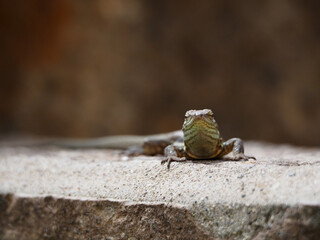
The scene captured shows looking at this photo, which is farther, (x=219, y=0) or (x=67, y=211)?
(x=219, y=0)

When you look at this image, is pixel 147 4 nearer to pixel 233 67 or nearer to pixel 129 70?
pixel 129 70

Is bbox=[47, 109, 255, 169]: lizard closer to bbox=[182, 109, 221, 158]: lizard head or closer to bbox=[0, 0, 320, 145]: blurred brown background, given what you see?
bbox=[182, 109, 221, 158]: lizard head

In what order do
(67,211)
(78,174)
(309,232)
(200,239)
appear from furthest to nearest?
(78,174) < (67,211) < (200,239) < (309,232)

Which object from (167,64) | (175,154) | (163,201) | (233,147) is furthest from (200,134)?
(167,64)

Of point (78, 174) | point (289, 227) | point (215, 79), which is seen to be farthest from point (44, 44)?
point (289, 227)

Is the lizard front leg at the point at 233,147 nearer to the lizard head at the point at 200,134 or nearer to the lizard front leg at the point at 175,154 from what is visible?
the lizard head at the point at 200,134

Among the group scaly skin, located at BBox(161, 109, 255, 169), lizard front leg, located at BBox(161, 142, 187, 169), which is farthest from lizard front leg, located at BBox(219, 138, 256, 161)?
lizard front leg, located at BBox(161, 142, 187, 169)

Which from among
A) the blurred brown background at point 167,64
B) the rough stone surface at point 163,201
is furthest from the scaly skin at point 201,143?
the blurred brown background at point 167,64
